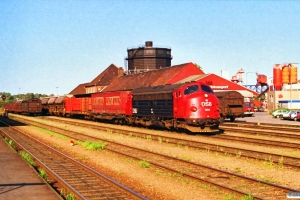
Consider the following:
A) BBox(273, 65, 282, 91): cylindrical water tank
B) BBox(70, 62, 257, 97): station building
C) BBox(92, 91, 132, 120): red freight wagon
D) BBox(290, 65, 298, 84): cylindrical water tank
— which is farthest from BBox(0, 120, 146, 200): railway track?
BBox(273, 65, 282, 91): cylindrical water tank

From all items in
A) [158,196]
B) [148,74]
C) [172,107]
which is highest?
[148,74]

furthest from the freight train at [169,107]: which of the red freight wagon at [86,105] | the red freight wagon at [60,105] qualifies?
the red freight wagon at [60,105]

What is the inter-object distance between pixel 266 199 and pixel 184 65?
2126 inches

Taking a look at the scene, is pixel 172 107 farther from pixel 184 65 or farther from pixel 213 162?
pixel 184 65

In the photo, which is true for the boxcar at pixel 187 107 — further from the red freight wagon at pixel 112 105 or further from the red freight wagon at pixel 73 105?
the red freight wagon at pixel 73 105

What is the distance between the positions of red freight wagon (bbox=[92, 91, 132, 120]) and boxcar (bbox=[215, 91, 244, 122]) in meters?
10.8

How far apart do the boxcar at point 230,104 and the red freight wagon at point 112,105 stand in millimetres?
10780

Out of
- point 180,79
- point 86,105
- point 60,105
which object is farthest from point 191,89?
point 60,105

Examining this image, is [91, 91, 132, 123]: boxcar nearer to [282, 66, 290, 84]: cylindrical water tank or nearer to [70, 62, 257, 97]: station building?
[70, 62, 257, 97]: station building

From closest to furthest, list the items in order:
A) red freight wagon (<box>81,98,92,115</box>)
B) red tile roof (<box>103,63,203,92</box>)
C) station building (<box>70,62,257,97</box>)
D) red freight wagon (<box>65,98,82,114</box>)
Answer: red freight wagon (<box>81,98,92,115</box>), red freight wagon (<box>65,98,82,114</box>), station building (<box>70,62,257,97</box>), red tile roof (<box>103,63,203,92</box>)

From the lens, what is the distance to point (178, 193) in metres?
10.8

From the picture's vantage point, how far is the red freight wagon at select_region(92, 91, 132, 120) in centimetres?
3694

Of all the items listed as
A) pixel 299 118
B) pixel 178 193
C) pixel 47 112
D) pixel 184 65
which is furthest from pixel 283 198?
pixel 47 112

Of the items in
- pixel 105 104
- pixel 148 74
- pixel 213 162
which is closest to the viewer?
pixel 213 162
